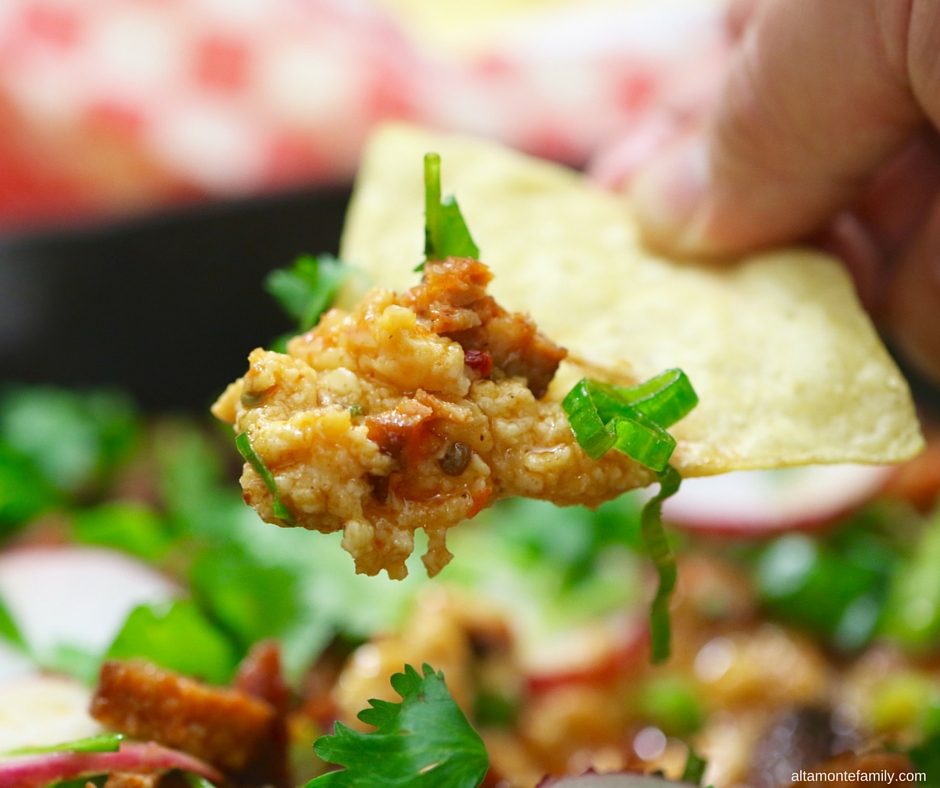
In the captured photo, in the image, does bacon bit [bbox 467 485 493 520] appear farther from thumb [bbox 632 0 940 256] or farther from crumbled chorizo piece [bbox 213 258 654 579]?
thumb [bbox 632 0 940 256]

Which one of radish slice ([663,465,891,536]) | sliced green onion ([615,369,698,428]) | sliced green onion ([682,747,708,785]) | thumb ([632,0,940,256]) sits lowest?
sliced green onion ([682,747,708,785])

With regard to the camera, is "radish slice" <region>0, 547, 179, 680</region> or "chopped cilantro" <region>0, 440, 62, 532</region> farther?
"chopped cilantro" <region>0, 440, 62, 532</region>

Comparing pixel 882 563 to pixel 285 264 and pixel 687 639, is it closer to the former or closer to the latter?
pixel 687 639

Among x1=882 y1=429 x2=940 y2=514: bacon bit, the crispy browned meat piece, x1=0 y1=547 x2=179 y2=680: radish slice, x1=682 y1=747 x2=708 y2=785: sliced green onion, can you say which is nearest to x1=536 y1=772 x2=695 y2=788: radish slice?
x1=682 y1=747 x2=708 y2=785: sliced green onion

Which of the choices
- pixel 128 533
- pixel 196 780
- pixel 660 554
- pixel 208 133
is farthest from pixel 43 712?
pixel 208 133

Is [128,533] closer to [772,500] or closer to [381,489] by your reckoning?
[381,489]

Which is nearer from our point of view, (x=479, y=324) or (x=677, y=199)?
(x=479, y=324)
